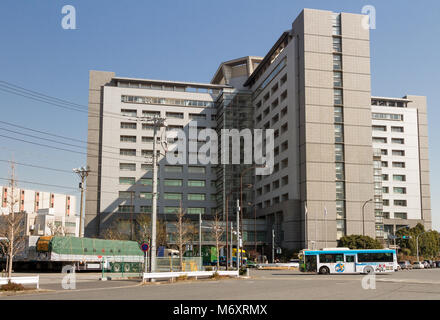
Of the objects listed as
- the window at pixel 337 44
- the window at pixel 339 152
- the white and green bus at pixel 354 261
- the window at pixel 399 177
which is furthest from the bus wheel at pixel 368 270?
the window at pixel 399 177

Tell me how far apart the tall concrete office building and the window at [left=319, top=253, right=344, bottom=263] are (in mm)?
27818

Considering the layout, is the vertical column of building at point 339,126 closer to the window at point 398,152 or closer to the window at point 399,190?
the window at point 399,190

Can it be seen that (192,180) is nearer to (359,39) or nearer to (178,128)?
(178,128)

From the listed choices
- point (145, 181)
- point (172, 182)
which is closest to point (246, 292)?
point (145, 181)

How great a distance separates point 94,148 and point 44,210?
27410 mm

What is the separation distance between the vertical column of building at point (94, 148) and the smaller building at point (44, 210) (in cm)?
605

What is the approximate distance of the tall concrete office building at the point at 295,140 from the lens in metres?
78.9

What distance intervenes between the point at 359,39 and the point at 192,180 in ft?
162

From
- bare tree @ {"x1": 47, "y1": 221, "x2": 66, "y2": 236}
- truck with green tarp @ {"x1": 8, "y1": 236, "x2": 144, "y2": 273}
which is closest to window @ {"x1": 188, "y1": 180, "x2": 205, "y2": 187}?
bare tree @ {"x1": 47, "y1": 221, "x2": 66, "y2": 236}

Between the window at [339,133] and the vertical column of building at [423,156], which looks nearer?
the window at [339,133]

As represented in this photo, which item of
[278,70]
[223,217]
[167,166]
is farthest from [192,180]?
[278,70]

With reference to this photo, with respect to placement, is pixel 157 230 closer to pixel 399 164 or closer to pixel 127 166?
pixel 127 166

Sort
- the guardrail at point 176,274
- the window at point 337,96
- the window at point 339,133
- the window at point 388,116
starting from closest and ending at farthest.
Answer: the guardrail at point 176,274 < the window at point 339,133 < the window at point 337,96 < the window at point 388,116

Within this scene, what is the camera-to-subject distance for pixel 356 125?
81688mm
